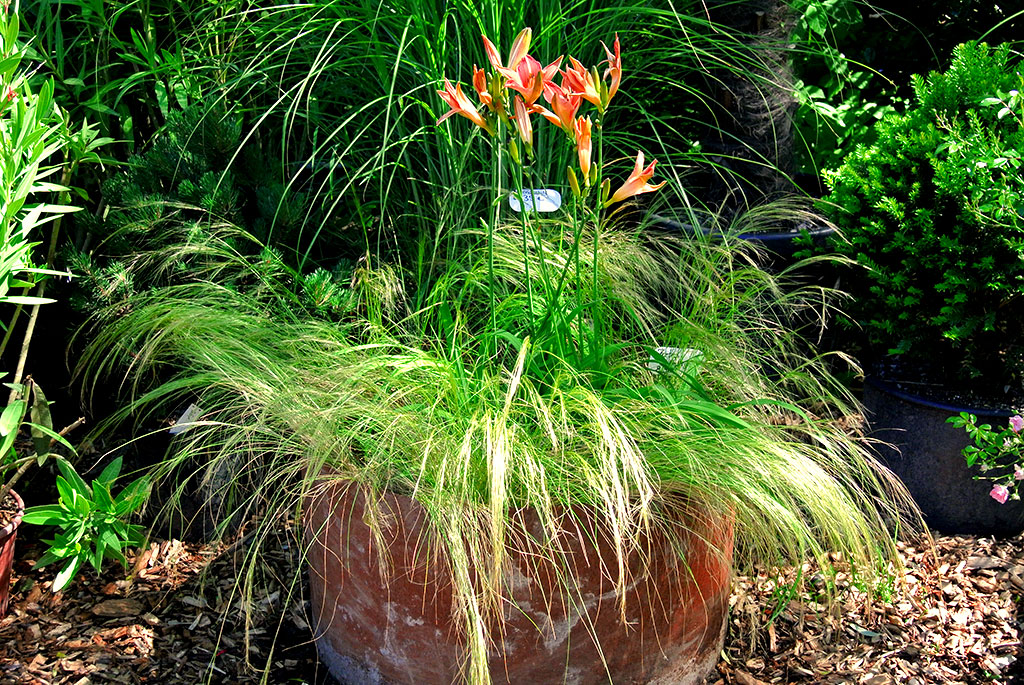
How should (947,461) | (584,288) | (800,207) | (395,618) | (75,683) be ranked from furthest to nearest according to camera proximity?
(800,207)
(947,461)
(584,288)
(75,683)
(395,618)

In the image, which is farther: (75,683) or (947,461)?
(947,461)

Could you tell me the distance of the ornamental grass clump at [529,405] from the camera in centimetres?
160

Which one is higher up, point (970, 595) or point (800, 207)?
point (800, 207)

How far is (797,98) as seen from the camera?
9.39ft

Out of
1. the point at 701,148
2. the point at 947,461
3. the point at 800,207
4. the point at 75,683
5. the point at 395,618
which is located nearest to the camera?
the point at 395,618

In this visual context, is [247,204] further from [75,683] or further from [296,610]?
[75,683]

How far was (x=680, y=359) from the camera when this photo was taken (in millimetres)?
2070

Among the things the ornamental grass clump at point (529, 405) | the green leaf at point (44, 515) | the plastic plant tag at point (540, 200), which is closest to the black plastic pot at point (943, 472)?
the ornamental grass clump at point (529, 405)

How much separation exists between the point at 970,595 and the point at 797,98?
1481 mm

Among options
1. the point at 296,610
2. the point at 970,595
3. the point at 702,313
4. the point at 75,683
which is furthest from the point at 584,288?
the point at 75,683

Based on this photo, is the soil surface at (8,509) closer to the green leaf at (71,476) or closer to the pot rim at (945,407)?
the green leaf at (71,476)

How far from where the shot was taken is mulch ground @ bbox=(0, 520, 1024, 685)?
6.61 feet

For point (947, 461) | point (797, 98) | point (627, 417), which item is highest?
point (797, 98)

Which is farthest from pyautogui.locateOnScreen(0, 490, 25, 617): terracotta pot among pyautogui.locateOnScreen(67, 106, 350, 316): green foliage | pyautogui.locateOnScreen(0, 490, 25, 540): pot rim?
pyautogui.locateOnScreen(67, 106, 350, 316): green foliage
